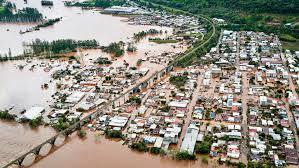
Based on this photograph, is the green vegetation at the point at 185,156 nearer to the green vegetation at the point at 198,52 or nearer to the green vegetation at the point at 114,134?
the green vegetation at the point at 114,134

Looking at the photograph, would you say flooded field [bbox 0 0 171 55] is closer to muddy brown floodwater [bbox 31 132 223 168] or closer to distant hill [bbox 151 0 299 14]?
distant hill [bbox 151 0 299 14]

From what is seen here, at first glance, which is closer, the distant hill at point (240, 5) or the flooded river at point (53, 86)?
the flooded river at point (53, 86)

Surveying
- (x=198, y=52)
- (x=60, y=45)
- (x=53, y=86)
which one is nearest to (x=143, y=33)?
(x=198, y=52)

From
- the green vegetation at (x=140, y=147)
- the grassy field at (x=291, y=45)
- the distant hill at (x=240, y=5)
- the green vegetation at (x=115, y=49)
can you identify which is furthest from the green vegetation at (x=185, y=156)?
the distant hill at (x=240, y=5)

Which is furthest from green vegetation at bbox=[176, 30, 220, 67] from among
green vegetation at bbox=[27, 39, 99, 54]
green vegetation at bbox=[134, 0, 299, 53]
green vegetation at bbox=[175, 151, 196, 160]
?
green vegetation at bbox=[175, 151, 196, 160]

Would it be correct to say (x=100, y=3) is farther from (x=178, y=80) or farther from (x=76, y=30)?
(x=178, y=80)
